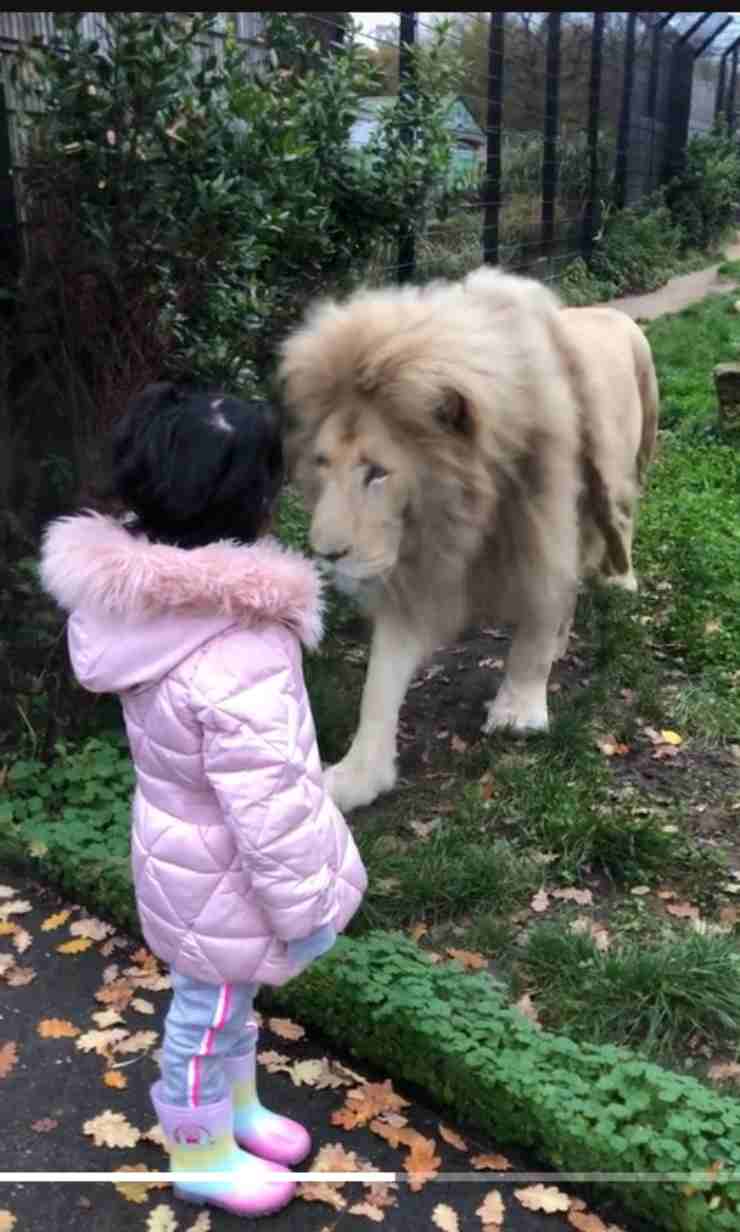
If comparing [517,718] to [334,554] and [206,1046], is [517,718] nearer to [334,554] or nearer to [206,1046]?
[334,554]

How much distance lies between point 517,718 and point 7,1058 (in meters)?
2.03

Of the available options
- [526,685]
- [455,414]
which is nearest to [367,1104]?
[455,414]

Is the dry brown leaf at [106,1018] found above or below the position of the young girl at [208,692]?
below

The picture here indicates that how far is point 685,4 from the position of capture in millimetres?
1313

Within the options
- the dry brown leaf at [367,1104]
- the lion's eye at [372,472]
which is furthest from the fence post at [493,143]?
the dry brown leaf at [367,1104]

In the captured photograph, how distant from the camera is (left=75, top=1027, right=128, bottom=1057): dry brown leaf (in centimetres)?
283

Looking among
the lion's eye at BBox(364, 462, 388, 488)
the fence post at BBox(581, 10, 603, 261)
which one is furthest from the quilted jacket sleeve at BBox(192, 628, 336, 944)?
the fence post at BBox(581, 10, 603, 261)

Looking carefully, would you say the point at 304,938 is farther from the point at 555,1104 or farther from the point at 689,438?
the point at 689,438

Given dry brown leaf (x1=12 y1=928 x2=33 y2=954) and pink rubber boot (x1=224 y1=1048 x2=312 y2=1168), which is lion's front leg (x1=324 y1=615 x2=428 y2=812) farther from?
pink rubber boot (x1=224 y1=1048 x2=312 y2=1168)

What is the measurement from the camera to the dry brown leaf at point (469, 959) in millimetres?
3033

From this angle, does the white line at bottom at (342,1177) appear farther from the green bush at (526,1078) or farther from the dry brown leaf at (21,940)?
the dry brown leaf at (21,940)

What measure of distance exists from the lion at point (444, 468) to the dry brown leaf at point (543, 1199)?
1.37m

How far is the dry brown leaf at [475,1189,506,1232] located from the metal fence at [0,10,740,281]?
301 cm

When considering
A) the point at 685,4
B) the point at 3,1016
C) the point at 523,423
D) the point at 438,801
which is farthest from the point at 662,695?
the point at 685,4
